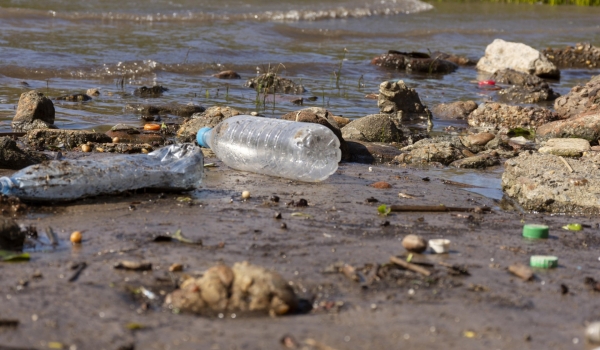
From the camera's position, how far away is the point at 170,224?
3.87 metres

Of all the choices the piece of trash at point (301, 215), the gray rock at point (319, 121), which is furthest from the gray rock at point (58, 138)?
the piece of trash at point (301, 215)

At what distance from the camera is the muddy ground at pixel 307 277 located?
8.59 feet

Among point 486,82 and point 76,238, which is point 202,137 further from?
point 486,82

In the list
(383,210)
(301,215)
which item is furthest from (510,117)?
(301,215)

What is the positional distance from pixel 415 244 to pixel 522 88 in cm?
888

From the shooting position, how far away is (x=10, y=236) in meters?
3.41

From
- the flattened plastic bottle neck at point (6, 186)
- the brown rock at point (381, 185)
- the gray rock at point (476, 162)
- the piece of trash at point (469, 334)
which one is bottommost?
the gray rock at point (476, 162)

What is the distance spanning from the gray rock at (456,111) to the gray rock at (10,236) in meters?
6.54

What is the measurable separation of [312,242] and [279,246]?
18cm

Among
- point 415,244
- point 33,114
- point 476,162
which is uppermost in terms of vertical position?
point 33,114

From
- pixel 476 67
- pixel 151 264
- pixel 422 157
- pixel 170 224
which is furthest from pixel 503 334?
pixel 476 67

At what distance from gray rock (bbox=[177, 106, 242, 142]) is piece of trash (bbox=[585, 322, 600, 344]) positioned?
173 inches

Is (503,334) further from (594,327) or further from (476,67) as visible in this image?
(476,67)

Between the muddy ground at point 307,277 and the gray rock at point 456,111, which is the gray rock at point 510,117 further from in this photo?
the muddy ground at point 307,277
